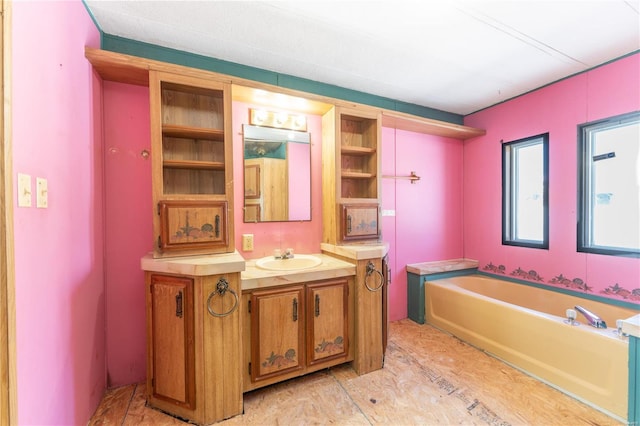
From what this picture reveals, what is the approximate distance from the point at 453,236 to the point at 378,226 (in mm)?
1449

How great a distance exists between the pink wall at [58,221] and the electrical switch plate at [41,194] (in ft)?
0.11

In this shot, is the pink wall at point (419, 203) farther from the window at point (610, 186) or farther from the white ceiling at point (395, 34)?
the window at point (610, 186)

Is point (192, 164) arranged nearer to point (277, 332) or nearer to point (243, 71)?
point (243, 71)

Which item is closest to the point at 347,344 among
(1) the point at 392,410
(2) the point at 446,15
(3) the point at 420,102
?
(1) the point at 392,410

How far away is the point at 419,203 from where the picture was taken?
2.95 meters

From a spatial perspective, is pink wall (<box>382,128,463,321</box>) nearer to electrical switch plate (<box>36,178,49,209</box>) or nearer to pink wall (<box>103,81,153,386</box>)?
pink wall (<box>103,81,153,386</box>)

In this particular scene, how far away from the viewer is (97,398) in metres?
1.56

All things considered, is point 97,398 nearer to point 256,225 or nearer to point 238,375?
point 238,375

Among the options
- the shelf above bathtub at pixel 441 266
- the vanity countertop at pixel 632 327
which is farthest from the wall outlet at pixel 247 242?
the vanity countertop at pixel 632 327

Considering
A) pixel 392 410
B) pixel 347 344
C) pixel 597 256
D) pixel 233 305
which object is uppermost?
pixel 597 256

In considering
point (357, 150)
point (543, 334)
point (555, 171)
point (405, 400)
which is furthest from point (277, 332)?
point (555, 171)

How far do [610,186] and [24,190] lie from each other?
367 cm

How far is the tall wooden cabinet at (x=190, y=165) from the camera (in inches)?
61.2

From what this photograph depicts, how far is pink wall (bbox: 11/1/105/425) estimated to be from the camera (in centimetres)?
92
